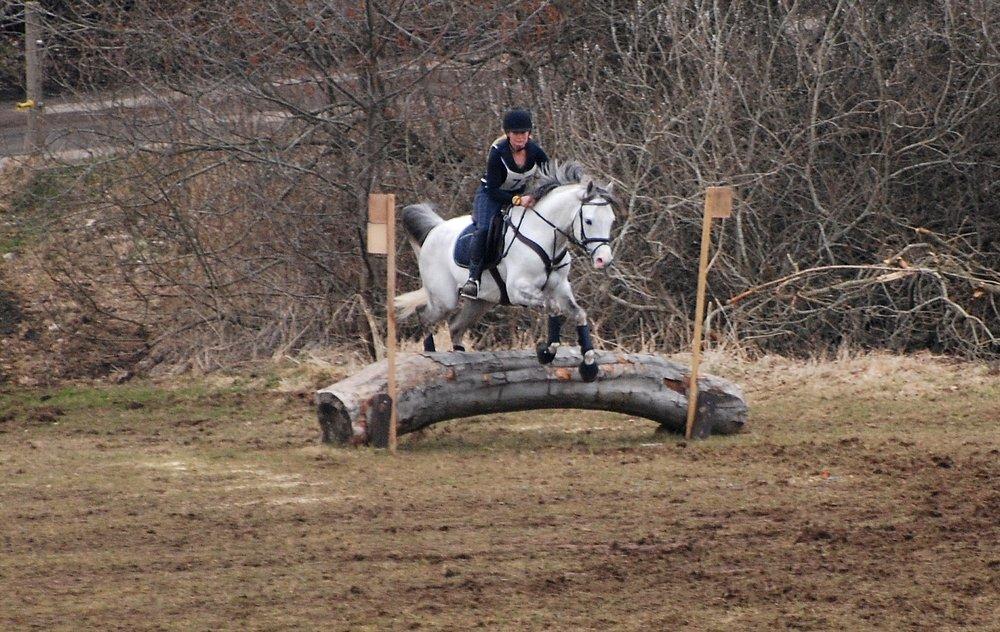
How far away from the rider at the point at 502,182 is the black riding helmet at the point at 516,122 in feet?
0.07

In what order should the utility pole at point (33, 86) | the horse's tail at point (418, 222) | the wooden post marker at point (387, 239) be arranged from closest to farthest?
the wooden post marker at point (387, 239) → the horse's tail at point (418, 222) → the utility pole at point (33, 86)

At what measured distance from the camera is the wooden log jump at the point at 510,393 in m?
9.73

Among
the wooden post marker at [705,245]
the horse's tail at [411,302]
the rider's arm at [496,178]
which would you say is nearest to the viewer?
the wooden post marker at [705,245]

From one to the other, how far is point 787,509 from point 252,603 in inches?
133

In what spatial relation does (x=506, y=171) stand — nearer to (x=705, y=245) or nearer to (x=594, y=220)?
(x=594, y=220)

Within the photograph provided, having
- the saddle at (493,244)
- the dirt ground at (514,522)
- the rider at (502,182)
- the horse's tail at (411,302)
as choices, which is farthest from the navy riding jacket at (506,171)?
the dirt ground at (514,522)

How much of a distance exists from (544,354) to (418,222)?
210cm

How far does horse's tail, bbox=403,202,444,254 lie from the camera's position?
11359 mm

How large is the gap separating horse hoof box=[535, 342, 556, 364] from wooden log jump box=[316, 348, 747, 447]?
104 millimetres

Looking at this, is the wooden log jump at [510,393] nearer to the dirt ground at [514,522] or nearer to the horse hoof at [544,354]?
the horse hoof at [544,354]

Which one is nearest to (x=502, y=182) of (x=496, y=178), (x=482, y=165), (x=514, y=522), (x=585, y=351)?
(x=496, y=178)

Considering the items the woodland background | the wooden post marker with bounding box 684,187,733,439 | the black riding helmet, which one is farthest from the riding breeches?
the woodland background

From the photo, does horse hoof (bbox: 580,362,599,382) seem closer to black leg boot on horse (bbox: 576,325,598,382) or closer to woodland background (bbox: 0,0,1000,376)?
black leg boot on horse (bbox: 576,325,598,382)

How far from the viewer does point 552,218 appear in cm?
1001
